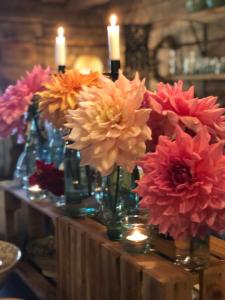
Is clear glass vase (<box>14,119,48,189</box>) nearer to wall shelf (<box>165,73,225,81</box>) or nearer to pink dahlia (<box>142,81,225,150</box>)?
pink dahlia (<box>142,81,225,150</box>)

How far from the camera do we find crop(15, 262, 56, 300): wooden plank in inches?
52.3

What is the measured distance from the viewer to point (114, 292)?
3.28 feet

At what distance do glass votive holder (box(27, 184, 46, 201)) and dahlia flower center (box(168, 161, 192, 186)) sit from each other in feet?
2.43

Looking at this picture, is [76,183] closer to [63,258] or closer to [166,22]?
[63,258]

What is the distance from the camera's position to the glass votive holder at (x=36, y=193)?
1.53 meters

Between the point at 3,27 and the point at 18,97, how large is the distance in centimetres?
203

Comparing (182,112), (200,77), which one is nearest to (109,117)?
(182,112)

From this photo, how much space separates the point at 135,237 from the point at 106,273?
0.32ft

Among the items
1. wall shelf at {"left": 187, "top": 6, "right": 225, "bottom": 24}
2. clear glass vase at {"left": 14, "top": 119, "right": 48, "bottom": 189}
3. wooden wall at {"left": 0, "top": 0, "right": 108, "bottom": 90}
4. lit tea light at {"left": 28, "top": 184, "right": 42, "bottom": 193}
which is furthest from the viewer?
wooden wall at {"left": 0, "top": 0, "right": 108, "bottom": 90}

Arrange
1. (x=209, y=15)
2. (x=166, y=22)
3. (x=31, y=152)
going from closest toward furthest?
Result: (x=31, y=152) < (x=209, y=15) < (x=166, y=22)

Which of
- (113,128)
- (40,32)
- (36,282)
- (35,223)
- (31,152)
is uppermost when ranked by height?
(40,32)

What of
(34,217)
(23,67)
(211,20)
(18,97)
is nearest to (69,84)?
(18,97)

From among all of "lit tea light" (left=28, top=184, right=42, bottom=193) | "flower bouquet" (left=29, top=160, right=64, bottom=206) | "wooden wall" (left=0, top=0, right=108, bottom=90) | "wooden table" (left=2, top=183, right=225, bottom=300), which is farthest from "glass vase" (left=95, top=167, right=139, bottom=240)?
"wooden wall" (left=0, top=0, right=108, bottom=90)

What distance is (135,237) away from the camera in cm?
100
